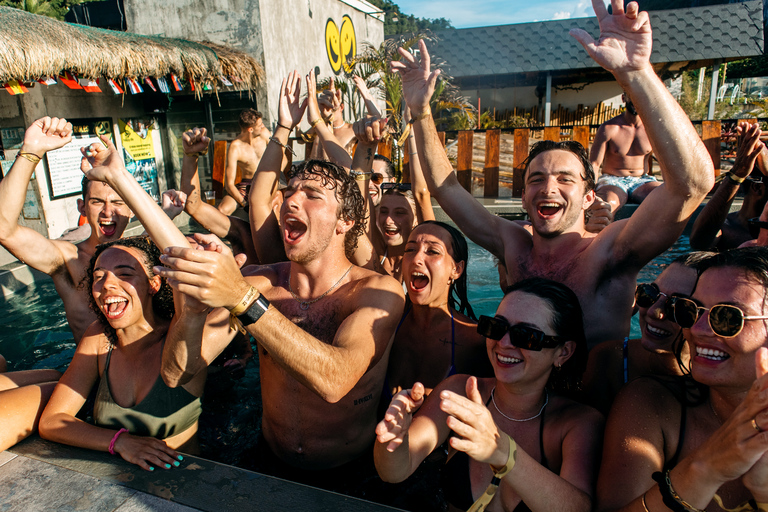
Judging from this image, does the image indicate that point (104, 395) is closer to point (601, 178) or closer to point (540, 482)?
point (540, 482)

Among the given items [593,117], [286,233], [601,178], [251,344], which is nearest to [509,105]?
[593,117]

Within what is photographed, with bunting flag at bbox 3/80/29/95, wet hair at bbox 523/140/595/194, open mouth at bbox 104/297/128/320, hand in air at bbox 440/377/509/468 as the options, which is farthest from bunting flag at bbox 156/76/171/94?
hand in air at bbox 440/377/509/468

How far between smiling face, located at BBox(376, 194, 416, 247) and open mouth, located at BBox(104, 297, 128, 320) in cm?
214

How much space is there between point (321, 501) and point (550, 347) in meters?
1.09

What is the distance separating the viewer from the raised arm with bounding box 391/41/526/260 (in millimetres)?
2949

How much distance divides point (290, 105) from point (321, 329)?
5.87 feet

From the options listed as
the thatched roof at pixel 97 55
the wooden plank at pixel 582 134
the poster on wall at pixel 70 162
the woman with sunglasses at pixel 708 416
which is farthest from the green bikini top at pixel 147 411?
the wooden plank at pixel 582 134

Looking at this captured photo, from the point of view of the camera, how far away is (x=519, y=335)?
6.12ft

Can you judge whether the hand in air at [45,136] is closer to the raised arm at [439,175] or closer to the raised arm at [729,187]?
the raised arm at [439,175]

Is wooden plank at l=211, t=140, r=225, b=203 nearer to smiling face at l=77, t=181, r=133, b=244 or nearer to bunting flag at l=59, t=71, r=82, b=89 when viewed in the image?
bunting flag at l=59, t=71, r=82, b=89

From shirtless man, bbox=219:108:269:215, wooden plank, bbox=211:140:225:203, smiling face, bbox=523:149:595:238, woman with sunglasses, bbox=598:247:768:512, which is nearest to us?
woman with sunglasses, bbox=598:247:768:512

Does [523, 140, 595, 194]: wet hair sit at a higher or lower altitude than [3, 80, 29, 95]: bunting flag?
lower

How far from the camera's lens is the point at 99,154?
225cm

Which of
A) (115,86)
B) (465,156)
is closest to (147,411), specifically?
(115,86)
